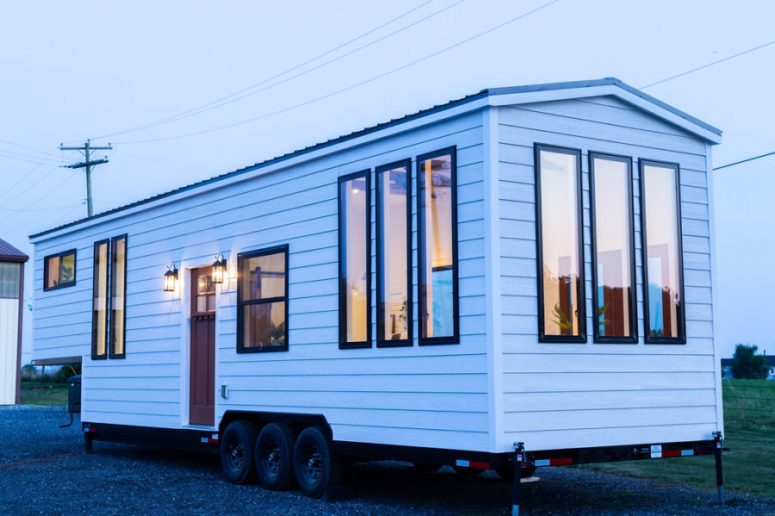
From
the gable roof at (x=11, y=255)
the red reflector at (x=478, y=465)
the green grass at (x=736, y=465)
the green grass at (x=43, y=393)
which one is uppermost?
the gable roof at (x=11, y=255)

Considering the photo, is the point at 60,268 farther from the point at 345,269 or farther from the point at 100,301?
the point at 345,269

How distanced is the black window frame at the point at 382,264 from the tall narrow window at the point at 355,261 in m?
0.15

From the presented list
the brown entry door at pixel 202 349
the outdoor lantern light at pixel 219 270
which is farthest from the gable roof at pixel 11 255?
the outdoor lantern light at pixel 219 270

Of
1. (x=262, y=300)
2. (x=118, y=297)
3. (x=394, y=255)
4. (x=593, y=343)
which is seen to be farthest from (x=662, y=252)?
(x=118, y=297)

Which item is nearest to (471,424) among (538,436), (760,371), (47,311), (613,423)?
(538,436)

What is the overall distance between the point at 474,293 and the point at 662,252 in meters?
2.31

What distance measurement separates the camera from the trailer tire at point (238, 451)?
11281 millimetres

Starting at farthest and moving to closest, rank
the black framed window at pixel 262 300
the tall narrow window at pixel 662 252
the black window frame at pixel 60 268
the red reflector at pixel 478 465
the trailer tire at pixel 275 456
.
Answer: the black window frame at pixel 60 268, the black framed window at pixel 262 300, the trailer tire at pixel 275 456, the tall narrow window at pixel 662 252, the red reflector at pixel 478 465

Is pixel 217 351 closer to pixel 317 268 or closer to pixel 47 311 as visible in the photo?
pixel 317 268

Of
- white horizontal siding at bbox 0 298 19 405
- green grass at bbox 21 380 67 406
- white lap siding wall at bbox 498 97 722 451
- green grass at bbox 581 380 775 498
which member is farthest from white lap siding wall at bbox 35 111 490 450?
green grass at bbox 21 380 67 406

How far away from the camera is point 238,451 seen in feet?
38.1

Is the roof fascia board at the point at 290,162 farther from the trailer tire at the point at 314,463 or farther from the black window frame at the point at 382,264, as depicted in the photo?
the trailer tire at the point at 314,463

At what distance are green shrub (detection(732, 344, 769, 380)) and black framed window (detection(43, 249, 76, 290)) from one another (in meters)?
55.1

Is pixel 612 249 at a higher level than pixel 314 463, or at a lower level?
higher
